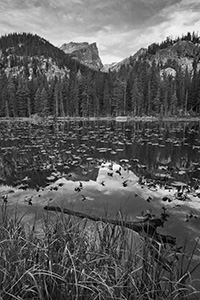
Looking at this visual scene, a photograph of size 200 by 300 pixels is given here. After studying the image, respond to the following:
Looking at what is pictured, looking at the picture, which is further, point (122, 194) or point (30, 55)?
point (30, 55)

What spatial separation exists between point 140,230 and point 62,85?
8555 cm

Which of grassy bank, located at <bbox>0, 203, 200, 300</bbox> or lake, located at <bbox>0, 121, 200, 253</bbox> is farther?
lake, located at <bbox>0, 121, 200, 253</bbox>

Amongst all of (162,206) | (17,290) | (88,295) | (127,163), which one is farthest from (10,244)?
(127,163)

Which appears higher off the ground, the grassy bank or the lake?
the grassy bank

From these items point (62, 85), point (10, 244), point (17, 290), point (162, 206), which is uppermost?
point (62, 85)

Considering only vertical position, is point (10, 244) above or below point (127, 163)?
above

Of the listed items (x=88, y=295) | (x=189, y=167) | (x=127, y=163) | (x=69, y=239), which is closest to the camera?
(x=88, y=295)

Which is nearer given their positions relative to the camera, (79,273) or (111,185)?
(79,273)

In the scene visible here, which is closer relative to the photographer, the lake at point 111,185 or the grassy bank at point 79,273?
the grassy bank at point 79,273

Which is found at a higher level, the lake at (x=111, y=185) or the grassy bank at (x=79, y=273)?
the grassy bank at (x=79, y=273)

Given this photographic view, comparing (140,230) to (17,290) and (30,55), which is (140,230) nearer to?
(17,290)

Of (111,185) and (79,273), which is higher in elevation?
(79,273)

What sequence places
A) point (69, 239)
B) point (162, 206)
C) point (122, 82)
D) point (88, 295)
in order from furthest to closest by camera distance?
1. point (122, 82)
2. point (162, 206)
3. point (69, 239)
4. point (88, 295)

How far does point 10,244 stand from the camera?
130 inches
